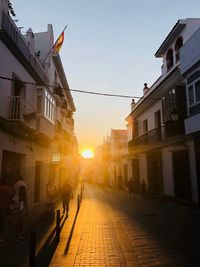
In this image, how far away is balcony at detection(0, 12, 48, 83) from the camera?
1002 centimetres

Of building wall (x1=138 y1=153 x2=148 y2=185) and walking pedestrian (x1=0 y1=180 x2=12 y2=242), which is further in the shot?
building wall (x1=138 y1=153 x2=148 y2=185)

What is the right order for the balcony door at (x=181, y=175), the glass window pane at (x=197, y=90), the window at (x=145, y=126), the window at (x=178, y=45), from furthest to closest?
the window at (x=145, y=126) < the window at (x=178, y=45) < the balcony door at (x=181, y=175) < the glass window pane at (x=197, y=90)

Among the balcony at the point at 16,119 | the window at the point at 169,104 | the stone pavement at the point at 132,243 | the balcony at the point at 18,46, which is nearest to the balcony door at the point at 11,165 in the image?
the balcony at the point at 16,119

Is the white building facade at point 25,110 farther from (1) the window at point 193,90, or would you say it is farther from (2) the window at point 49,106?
(1) the window at point 193,90

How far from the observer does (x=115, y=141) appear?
4878 cm

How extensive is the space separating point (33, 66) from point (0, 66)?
151 inches

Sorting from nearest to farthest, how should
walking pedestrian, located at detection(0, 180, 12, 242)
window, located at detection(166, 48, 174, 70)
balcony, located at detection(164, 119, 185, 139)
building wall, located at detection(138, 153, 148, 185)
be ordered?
walking pedestrian, located at detection(0, 180, 12, 242)
balcony, located at detection(164, 119, 185, 139)
window, located at detection(166, 48, 174, 70)
building wall, located at detection(138, 153, 148, 185)

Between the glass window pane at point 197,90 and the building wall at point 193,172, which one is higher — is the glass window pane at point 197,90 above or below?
above

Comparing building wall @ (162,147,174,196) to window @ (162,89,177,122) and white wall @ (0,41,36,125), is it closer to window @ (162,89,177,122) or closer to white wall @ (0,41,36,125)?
window @ (162,89,177,122)

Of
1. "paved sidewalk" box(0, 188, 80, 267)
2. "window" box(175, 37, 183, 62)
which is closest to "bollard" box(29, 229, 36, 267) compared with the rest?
"paved sidewalk" box(0, 188, 80, 267)

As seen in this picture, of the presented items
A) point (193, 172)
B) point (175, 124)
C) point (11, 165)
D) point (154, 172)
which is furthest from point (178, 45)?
point (11, 165)

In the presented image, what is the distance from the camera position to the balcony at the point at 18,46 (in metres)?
10.0

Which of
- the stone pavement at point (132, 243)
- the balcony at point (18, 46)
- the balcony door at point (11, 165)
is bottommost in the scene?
the stone pavement at point (132, 243)

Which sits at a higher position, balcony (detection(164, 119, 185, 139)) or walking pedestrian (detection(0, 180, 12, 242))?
balcony (detection(164, 119, 185, 139))
